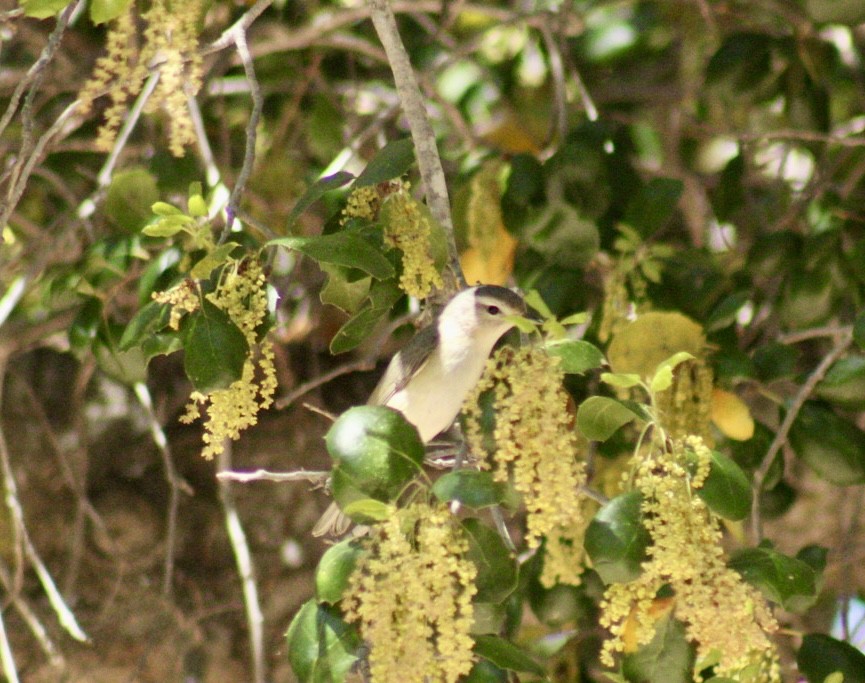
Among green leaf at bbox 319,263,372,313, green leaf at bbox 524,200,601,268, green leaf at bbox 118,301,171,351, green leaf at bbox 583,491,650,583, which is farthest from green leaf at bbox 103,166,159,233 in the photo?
green leaf at bbox 583,491,650,583

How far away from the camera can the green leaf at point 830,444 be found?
88.2 inches

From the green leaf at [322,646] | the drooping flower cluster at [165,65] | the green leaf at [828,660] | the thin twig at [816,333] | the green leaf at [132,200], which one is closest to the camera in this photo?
the green leaf at [322,646]

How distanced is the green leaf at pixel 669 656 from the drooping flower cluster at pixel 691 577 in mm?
→ 86

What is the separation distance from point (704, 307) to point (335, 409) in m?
1.15

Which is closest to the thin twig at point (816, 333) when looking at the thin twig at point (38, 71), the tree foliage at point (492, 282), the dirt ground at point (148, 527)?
the tree foliage at point (492, 282)

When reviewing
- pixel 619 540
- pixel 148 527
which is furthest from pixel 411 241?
pixel 148 527

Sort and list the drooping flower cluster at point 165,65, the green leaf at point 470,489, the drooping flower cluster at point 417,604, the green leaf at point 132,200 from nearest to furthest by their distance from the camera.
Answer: the drooping flower cluster at point 417,604 < the green leaf at point 470,489 < the drooping flower cluster at point 165,65 < the green leaf at point 132,200

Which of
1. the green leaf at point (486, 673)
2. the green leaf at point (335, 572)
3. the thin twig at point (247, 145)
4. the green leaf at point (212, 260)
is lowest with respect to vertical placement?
the green leaf at point (486, 673)

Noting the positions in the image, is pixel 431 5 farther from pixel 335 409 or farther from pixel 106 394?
pixel 106 394

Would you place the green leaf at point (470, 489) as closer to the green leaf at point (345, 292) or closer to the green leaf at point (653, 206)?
the green leaf at point (345, 292)

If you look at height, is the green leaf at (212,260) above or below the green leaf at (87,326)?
above

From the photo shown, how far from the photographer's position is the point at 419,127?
5.79 ft

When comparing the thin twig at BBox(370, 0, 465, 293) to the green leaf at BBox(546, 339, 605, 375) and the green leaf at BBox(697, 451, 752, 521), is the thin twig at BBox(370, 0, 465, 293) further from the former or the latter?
the green leaf at BBox(697, 451, 752, 521)

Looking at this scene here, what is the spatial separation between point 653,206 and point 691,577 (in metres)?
1.13
